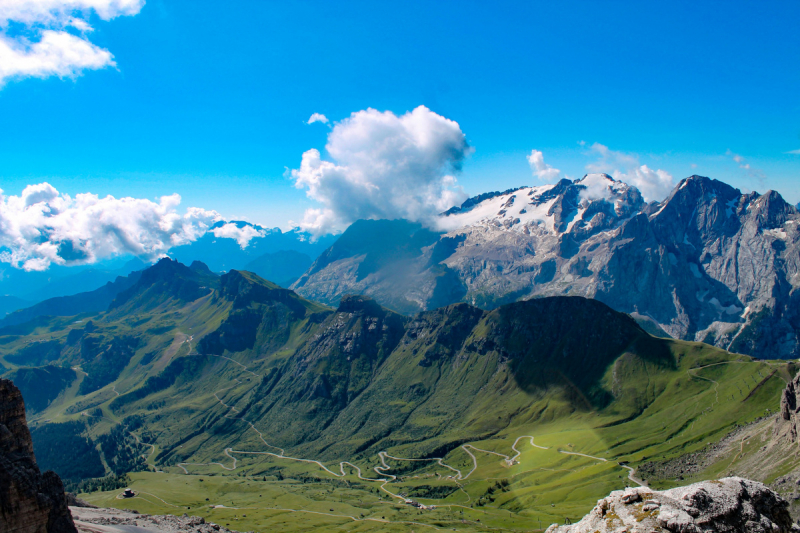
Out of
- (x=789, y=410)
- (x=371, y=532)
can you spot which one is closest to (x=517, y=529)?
(x=371, y=532)

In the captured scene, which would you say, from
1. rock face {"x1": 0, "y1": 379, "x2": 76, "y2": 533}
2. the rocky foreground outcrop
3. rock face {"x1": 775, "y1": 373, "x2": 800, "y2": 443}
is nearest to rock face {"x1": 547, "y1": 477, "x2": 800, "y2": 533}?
rock face {"x1": 0, "y1": 379, "x2": 76, "y2": 533}

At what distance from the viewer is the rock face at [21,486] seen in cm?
6156

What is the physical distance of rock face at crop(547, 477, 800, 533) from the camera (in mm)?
27353

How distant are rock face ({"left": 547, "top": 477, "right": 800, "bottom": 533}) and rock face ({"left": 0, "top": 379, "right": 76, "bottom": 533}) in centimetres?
7183

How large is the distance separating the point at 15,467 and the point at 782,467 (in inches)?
9142

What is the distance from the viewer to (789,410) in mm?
195625

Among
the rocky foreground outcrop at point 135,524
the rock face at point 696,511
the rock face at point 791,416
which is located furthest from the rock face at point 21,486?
the rock face at point 791,416

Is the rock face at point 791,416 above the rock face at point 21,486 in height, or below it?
below

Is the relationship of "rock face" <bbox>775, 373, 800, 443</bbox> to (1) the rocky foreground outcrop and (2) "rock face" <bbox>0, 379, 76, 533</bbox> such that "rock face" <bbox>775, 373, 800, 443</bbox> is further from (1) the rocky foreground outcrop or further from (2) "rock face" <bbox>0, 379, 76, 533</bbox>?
(2) "rock face" <bbox>0, 379, 76, 533</bbox>

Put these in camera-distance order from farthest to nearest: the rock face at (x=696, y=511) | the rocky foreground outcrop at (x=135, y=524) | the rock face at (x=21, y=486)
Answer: the rocky foreground outcrop at (x=135, y=524) < the rock face at (x=21, y=486) < the rock face at (x=696, y=511)

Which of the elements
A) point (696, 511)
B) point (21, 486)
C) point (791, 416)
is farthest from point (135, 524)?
point (791, 416)

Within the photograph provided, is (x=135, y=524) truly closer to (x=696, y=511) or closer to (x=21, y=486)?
(x=21, y=486)

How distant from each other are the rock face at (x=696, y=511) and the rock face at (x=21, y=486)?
71834mm

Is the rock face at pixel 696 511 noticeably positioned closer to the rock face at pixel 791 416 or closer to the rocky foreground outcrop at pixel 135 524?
the rocky foreground outcrop at pixel 135 524
